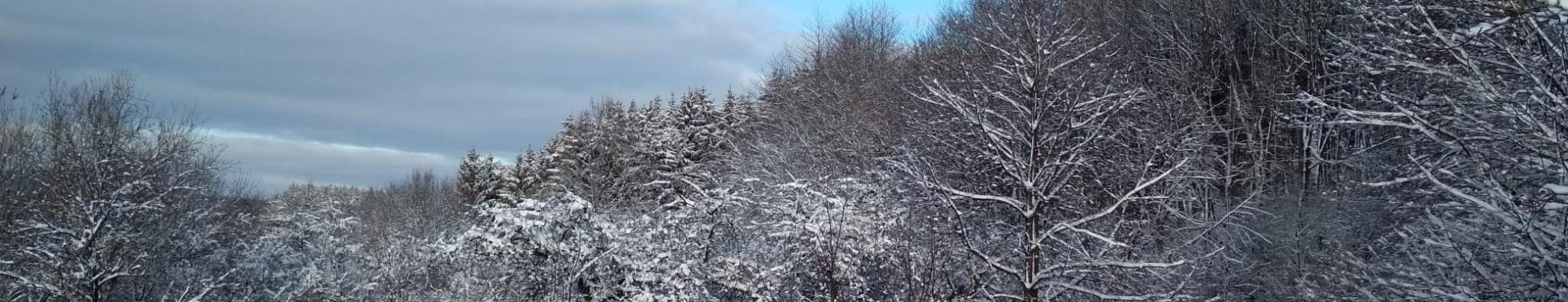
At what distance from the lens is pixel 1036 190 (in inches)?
401

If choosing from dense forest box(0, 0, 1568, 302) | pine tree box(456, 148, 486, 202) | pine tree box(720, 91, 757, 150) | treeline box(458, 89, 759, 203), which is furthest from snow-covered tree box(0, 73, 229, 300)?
pine tree box(456, 148, 486, 202)

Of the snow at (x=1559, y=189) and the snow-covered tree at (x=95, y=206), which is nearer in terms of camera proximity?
the snow at (x=1559, y=189)

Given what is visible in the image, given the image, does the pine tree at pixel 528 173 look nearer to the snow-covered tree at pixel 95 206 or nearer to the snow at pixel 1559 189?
the snow-covered tree at pixel 95 206

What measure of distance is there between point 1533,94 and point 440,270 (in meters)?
21.7

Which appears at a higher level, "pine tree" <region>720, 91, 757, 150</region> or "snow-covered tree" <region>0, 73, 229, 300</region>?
"pine tree" <region>720, 91, 757, 150</region>

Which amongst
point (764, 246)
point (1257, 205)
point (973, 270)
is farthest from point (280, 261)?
point (1257, 205)

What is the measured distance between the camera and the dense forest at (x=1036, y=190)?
29.8ft

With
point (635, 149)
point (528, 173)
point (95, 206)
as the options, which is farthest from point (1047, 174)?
point (528, 173)

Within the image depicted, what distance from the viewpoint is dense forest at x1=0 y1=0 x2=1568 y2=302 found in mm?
9078

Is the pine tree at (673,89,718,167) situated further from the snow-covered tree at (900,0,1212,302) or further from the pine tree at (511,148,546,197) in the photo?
the snow-covered tree at (900,0,1212,302)

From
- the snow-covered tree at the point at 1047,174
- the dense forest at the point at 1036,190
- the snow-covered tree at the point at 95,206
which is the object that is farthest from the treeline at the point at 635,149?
the snow-covered tree at the point at 1047,174

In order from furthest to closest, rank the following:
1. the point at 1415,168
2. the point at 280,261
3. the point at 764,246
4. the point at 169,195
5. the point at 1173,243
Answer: the point at 280,261, the point at 169,195, the point at 764,246, the point at 1173,243, the point at 1415,168

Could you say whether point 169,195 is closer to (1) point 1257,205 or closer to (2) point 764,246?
(2) point 764,246

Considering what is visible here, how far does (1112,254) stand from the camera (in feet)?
36.6
